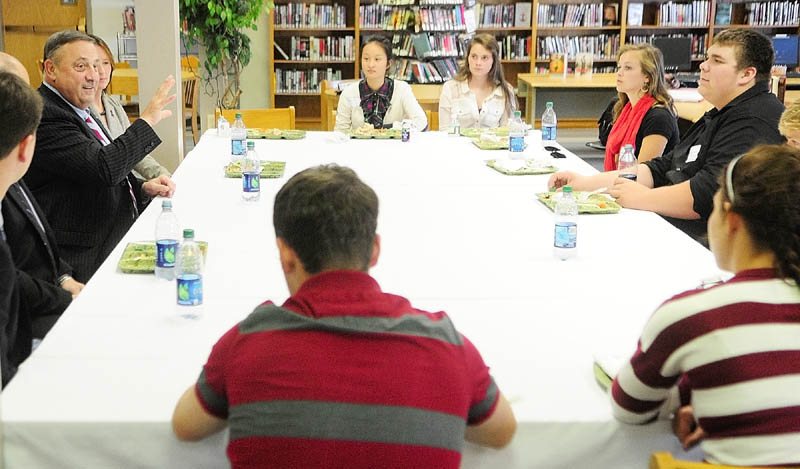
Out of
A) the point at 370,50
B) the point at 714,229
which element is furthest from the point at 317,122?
the point at 714,229

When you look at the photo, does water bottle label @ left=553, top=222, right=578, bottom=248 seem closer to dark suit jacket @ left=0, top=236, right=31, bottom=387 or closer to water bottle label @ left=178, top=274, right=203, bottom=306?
water bottle label @ left=178, top=274, right=203, bottom=306

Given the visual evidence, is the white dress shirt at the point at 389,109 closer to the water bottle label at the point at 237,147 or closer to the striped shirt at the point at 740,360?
the water bottle label at the point at 237,147

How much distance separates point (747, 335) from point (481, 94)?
179 inches

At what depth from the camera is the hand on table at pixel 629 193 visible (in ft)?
10.9

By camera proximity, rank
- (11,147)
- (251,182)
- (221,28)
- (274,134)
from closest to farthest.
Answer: (11,147)
(251,182)
(274,134)
(221,28)

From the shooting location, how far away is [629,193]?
3.33 meters

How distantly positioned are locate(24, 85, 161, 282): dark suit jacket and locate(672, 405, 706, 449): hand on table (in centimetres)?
240

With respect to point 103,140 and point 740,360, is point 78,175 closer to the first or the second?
point 103,140

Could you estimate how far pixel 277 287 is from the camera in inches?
92.7

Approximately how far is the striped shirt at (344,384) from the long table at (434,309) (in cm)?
30

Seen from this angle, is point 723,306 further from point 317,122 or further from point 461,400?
point 317,122

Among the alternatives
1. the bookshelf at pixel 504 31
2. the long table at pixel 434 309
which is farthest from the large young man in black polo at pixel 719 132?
the bookshelf at pixel 504 31

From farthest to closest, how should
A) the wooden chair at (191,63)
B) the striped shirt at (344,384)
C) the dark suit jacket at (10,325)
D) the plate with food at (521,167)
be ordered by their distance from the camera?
the wooden chair at (191,63) → the plate with food at (521,167) → the dark suit jacket at (10,325) → the striped shirt at (344,384)

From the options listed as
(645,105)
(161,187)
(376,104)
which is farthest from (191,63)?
(161,187)
